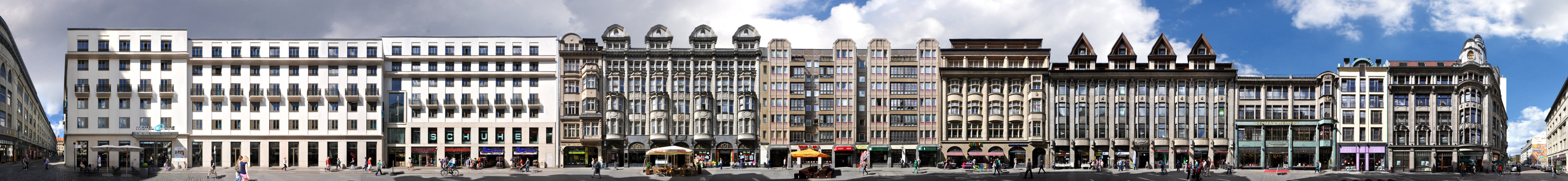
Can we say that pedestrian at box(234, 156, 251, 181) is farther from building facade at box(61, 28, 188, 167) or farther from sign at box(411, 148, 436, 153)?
building facade at box(61, 28, 188, 167)

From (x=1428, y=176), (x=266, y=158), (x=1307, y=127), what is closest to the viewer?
(x=1428, y=176)

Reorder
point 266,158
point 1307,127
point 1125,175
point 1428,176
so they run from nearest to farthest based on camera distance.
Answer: point 1125,175
point 1428,176
point 266,158
point 1307,127

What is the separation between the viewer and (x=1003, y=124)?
79812 mm

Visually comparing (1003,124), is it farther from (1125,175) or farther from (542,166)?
(542,166)

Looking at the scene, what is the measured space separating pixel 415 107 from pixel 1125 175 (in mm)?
51106

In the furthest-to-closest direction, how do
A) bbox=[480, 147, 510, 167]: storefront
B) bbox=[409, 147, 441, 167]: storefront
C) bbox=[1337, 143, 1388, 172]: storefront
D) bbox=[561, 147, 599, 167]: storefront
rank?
bbox=[1337, 143, 1388, 172]: storefront → bbox=[561, 147, 599, 167]: storefront → bbox=[480, 147, 510, 167]: storefront → bbox=[409, 147, 441, 167]: storefront

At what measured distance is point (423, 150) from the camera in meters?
76.4

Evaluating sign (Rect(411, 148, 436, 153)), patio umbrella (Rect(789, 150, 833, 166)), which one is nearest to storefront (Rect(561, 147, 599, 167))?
sign (Rect(411, 148, 436, 153))

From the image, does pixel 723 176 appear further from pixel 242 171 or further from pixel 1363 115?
pixel 1363 115

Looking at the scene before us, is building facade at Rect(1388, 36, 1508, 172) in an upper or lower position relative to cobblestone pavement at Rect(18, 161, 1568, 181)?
upper

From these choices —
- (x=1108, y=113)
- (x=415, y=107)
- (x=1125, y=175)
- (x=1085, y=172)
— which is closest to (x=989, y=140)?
(x=1108, y=113)

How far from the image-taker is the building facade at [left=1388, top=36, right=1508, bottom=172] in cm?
7812

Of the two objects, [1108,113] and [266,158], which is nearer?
[266,158]

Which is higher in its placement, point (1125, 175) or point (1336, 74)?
point (1336, 74)
